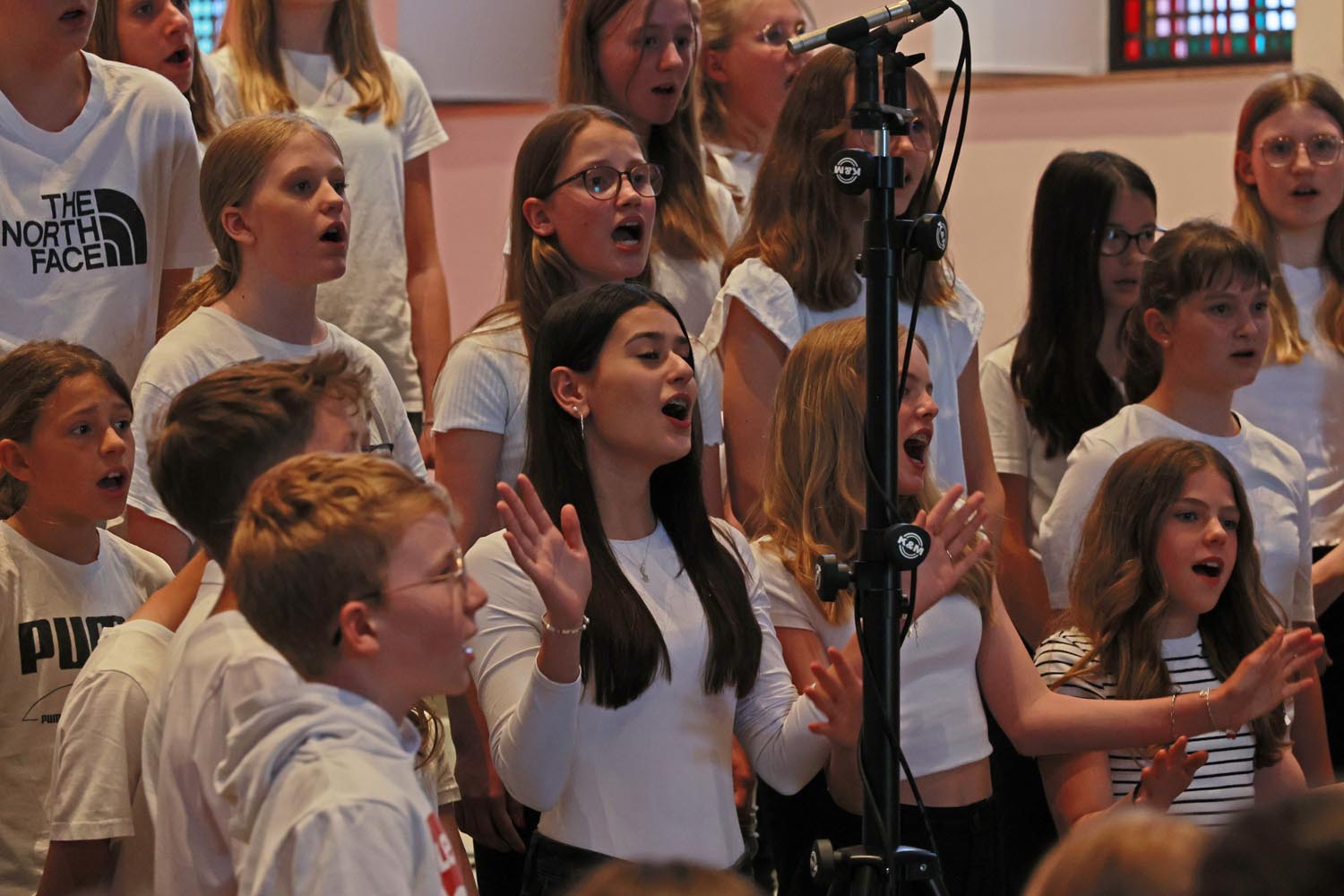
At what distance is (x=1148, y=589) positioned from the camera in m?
2.95

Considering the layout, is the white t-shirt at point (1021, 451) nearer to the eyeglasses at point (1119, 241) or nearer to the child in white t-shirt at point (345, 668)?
the eyeglasses at point (1119, 241)

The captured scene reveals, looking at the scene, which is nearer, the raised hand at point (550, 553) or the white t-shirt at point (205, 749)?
the white t-shirt at point (205, 749)

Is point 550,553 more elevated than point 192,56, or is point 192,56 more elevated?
point 192,56

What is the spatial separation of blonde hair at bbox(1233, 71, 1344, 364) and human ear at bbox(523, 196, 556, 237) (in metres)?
1.45

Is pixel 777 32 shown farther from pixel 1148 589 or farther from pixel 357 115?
pixel 1148 589

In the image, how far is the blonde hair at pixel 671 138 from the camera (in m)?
3.41

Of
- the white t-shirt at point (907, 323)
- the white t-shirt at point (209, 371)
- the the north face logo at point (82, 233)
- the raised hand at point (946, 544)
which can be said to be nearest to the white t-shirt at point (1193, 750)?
the white t-shirt at point (907, 323)

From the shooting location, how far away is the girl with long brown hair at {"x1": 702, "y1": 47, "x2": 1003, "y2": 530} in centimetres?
307

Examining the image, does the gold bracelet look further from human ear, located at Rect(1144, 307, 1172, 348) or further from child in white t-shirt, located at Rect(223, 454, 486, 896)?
child in white t-shirt, located at Rect(223, 454, 486, 896)

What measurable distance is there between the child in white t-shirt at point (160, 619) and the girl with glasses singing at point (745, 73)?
78.4 inches

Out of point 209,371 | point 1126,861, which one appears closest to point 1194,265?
point 209,371

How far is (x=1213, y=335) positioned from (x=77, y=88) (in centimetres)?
207

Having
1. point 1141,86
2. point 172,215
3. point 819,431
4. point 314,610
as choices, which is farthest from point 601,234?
point 1141,86

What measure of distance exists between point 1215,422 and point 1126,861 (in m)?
2.22
